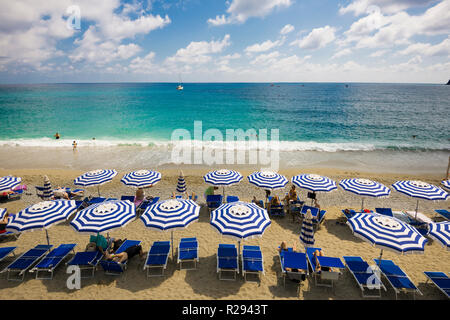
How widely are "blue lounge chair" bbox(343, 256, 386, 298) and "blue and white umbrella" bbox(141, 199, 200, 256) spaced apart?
525cm

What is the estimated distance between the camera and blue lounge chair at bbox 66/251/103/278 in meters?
7.18

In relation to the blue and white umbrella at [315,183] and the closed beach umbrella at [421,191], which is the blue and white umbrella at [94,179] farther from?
the closed beach umbrella at [421,191]

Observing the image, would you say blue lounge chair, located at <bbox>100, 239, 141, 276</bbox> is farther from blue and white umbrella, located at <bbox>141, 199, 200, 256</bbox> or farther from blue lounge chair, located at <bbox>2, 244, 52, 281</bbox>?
blue lounge chair, located at <bbox>2, 244, 52, 281</bbox>

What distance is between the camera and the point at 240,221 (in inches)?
268

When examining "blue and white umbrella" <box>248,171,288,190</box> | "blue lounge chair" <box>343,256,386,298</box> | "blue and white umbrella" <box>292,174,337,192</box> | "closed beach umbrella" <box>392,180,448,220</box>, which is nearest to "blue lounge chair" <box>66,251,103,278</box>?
"blue and white umbrella" <box>248,171,288,190</box>

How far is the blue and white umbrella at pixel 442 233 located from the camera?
6422 mm

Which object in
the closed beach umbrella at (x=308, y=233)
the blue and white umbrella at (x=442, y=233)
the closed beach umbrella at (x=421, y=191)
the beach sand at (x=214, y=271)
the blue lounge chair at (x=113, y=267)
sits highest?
the closed beach umbrella at (x=421, y=191)

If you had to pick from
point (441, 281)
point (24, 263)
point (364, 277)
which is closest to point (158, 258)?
point (24, 263)

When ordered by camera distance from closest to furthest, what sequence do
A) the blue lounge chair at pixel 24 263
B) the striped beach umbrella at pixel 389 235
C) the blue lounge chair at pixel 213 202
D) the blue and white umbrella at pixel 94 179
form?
the striped beach umbrella at pixel 389 235 → the blue lounge chair at pixel 24 263 → the blue and white umbrella at pixel 94 179 → the blue lounge chair at pixel 213 202

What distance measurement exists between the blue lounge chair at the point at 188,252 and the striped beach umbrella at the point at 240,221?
1.56 meters

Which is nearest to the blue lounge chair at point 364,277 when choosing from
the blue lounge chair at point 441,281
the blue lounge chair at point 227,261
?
the blue lounge chair at point 441,281

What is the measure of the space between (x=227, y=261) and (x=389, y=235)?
15.8 feet
